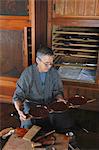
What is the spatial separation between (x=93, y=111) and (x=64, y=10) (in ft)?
3.65

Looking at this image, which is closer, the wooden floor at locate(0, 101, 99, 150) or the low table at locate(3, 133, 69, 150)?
the low table at locate(3, 133, 69, 150)

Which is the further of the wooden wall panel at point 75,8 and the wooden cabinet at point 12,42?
the wooden cabinet at point 12,42

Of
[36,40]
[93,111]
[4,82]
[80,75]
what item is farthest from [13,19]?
[93,111]

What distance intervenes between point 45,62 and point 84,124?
0.96m

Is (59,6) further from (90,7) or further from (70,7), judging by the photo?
(90,7)

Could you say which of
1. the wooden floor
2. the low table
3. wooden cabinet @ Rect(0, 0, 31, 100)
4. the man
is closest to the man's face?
the man

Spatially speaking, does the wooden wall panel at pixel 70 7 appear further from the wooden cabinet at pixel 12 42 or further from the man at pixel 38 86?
the man at pixel 38 86

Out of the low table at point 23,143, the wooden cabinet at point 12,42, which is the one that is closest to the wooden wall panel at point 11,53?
the wooden cabinet at point 12,42

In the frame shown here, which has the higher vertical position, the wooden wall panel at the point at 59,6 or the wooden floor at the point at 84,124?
the wooden wall panel at the point at 59,6

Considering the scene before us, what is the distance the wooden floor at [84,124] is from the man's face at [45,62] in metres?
0.81

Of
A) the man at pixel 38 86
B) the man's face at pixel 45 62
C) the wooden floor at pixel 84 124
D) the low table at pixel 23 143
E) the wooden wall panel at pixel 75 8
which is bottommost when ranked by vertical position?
the wooden floor at pixel 84 124

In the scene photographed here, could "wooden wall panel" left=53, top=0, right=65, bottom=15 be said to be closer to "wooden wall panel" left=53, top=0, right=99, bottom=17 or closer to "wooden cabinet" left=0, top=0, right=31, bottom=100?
"wooden wall panel" left=53, top=0, right=99, bottom=17

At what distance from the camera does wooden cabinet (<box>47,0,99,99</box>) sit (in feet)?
7.21

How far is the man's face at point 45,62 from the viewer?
170cm
